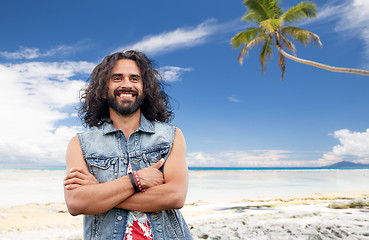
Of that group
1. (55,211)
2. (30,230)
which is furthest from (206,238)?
(55,211)

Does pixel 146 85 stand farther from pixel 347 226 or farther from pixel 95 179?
pixel 347 226

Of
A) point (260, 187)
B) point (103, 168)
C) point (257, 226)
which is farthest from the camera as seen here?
point (260, 187)

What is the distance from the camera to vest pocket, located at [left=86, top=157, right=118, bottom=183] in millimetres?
1925

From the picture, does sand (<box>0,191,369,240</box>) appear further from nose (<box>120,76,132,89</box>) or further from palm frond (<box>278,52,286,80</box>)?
palm frond (<box>278,52,286,80</box>)

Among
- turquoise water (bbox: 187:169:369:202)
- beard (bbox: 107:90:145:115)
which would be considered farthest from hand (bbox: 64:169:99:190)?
turquoise water (bbox: 187:169:369:202)

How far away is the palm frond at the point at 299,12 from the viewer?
13617mm

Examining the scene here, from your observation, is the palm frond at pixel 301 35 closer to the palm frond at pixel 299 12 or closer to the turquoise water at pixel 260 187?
the palm frond at pixel 299 12

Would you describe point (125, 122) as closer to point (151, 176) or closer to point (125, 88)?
point (125, 88)

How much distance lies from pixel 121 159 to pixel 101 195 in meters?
0.28

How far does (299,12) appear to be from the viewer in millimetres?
13859

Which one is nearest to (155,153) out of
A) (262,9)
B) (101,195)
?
(101,195)

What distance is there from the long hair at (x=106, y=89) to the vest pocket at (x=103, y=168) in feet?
1.07

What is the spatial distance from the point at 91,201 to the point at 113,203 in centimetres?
13

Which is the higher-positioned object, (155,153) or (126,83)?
(126,83)
